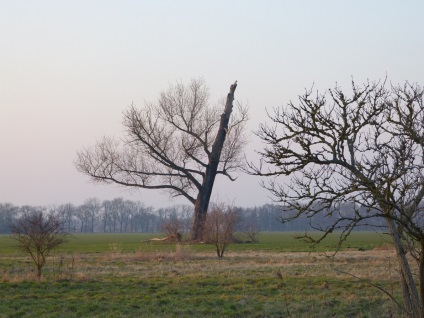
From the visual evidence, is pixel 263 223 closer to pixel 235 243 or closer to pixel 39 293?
pixel 235 243

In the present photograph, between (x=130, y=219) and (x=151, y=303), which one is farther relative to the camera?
(x=130, y=219)

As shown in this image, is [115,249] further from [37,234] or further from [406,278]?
[406,278]

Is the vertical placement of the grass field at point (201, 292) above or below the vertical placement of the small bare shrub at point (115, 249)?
below

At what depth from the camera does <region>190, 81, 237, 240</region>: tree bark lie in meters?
48.2

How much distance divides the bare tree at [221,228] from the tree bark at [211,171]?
14855 millimetres

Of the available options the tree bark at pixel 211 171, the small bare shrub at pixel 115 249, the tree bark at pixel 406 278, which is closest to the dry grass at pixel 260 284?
the tree bark at pixel 406 278

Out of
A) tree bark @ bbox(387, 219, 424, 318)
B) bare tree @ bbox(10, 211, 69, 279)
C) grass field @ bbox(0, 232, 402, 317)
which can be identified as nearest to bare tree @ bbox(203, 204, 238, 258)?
grass field @ bbox(0, 232, 402, 317)

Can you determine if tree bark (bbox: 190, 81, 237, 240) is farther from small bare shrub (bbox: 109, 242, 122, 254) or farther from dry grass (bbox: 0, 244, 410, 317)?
dry grass (bbox: 0, 244, 410, 317)

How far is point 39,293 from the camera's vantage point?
16734mm

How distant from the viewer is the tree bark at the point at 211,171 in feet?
158

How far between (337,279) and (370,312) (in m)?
5.58

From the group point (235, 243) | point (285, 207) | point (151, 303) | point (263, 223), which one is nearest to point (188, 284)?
point (151, 303)

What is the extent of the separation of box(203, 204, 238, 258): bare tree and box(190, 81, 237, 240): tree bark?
48.7ft

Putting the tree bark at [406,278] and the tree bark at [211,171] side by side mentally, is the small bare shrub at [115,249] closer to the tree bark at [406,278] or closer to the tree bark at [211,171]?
the tree bark at [211,171]
